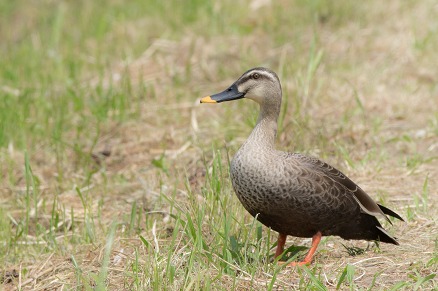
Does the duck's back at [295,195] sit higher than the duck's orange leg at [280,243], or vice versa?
the duck's back at [295,195]

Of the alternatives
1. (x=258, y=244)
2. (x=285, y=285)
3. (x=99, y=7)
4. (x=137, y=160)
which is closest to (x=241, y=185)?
(x=258, y=244)

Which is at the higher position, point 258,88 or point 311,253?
point 258,88

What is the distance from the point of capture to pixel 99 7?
10.4 meters

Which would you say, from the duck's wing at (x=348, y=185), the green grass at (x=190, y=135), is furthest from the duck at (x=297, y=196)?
the green grass at (x=190, y=135)

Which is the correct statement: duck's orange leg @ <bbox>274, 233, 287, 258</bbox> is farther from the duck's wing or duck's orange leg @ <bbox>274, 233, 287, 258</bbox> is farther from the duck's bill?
the duck's bill

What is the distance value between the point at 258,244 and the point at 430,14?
5099 mm

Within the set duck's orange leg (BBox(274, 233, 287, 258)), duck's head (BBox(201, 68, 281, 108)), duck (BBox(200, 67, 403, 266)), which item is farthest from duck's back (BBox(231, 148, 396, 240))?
duck's head (BBox(201, 68, 281, 108))

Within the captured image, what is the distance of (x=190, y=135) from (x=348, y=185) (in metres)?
2.51

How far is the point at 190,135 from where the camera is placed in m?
6.82

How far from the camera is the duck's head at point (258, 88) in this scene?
15.5ft

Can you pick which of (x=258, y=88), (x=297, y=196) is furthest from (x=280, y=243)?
(x=258, y=88)

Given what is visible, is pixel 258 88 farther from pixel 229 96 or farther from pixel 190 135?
pixel 190 135

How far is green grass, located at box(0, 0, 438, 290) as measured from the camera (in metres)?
4.18

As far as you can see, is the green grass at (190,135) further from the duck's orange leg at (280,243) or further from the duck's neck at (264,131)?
the duck's neck at (264,131)
